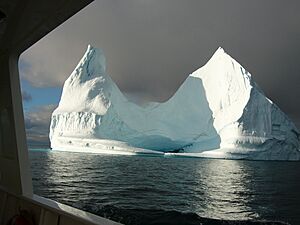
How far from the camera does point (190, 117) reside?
34.2 m

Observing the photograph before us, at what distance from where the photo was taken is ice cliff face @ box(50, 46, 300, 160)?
30.5 metres

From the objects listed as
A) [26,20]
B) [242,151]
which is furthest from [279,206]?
[242,151]

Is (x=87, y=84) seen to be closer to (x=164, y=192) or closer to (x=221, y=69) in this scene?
(x=221, y=69)

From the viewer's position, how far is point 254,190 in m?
15.6

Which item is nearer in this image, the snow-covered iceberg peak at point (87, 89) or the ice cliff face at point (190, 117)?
the ice cliff face at point (190, 117)

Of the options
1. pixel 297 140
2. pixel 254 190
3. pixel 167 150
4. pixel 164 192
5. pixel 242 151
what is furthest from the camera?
pixel 167 150

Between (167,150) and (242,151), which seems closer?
(242,151)

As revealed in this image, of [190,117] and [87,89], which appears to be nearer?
[87,89]

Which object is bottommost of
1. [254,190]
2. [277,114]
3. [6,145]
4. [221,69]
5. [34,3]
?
[254,190]

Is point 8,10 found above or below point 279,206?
above

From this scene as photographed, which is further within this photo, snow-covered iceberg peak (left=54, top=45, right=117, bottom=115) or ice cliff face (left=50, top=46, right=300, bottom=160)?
snow-covered iceberg peak (left=54, top=45, right=117, bottom=115)

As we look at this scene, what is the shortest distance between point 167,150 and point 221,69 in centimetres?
1139

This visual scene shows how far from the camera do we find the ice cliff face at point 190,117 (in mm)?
30547

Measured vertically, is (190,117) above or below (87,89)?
below
